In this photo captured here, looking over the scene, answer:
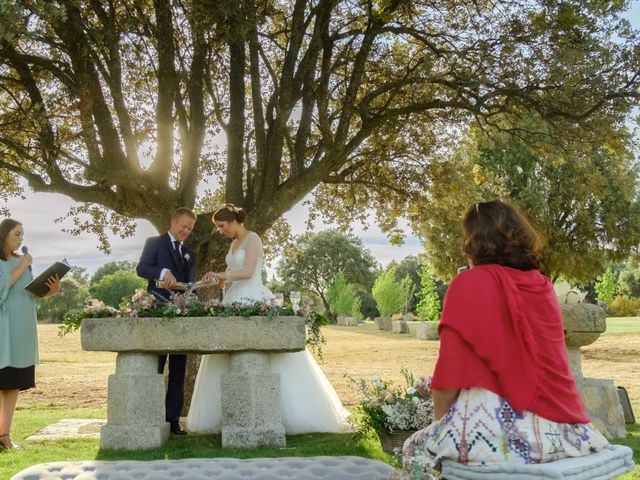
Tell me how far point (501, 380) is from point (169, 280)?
5.37 meters

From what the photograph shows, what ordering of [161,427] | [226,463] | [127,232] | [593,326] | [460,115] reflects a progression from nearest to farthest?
1. [226,463]
2. [161,427]
3. [593,326]
4. [460,115]
5. [127,232]

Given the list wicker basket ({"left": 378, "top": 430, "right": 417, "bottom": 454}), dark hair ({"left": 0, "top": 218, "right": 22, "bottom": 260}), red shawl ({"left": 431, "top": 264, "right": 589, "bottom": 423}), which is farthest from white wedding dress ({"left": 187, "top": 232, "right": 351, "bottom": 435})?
red shawl ({"left": 431, "top": 264, "right": 589, "bottom": 423})

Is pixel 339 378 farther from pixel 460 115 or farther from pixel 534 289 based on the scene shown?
pixel 534 289

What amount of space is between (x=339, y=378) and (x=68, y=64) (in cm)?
1012

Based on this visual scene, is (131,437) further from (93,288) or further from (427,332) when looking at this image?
(93,288)

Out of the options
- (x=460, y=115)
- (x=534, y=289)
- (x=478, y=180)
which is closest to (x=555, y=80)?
(x=460, y=115)

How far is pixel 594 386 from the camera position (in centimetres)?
835

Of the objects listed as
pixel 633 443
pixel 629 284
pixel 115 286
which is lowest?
pixel 633 443

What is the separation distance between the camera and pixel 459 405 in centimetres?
332

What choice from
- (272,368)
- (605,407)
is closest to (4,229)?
(272,368)

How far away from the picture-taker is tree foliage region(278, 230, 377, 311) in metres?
67.2

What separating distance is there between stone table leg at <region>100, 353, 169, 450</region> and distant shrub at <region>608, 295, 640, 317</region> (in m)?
55.9

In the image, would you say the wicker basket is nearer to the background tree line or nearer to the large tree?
the large tree

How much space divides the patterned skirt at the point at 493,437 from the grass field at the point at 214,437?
3335mm
